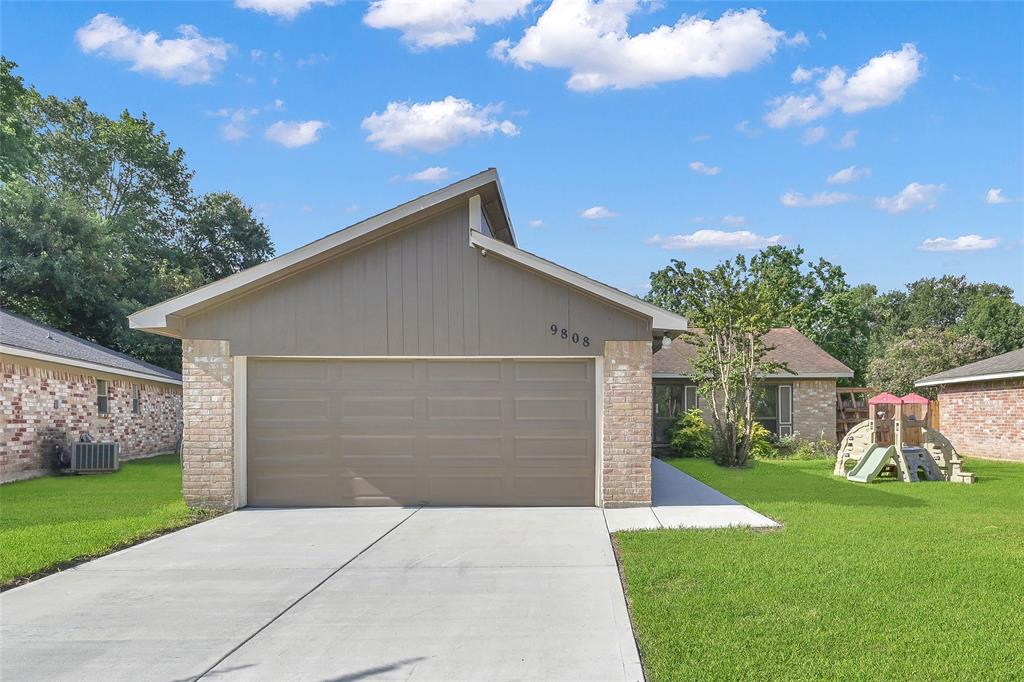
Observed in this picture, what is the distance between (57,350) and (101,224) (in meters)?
13.8

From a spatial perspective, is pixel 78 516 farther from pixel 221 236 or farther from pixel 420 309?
pixel 221 236

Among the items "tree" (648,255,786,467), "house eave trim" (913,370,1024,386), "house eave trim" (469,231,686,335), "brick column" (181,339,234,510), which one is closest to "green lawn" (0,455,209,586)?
"brick column" (181,339,234,510)

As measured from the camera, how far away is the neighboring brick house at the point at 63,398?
16.2 metres

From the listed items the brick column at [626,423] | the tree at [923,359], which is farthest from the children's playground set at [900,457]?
the tree at [923,359]

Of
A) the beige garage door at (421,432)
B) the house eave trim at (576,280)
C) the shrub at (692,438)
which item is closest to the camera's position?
the house eave trim at (576,280)

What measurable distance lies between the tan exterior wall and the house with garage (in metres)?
13.9

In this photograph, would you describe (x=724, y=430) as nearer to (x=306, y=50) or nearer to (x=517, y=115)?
(x=517, y=115)

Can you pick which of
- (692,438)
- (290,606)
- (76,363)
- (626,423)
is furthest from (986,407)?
(76,363)

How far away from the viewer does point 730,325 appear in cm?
1980

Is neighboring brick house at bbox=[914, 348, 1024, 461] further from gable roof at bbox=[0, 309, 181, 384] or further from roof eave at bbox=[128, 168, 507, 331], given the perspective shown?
gable roof at bbox=[0, 309, 181, 384]

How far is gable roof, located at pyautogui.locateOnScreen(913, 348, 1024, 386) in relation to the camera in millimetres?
20891

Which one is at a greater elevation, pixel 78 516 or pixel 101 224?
pixel 101 224

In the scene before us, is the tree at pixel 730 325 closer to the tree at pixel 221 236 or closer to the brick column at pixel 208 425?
the brick column at pixel 208 425

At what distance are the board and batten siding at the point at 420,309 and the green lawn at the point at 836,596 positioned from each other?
10.9 ft
